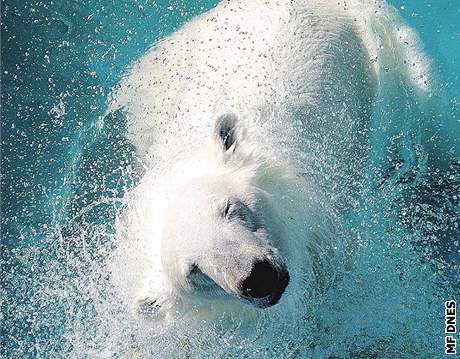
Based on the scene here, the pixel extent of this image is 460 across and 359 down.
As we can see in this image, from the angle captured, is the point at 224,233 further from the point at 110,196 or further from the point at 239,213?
the point at 110,196

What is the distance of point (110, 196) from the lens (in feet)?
A: 15.4

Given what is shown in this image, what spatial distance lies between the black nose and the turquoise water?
115cm

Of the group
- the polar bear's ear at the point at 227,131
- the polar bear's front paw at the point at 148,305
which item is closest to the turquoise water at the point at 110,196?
the polar bear's front paw at the point at 148,305

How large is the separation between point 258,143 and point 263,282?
1017mm

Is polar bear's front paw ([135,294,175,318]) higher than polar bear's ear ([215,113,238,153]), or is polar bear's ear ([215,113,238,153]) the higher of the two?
polar bear's ear ([215,113,238,153])

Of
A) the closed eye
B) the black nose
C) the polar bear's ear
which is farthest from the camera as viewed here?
the polar bear's ear

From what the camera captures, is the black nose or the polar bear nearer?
the black nose

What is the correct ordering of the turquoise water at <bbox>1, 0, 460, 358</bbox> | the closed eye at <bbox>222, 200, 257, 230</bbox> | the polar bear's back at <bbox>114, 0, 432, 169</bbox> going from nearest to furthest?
the closed eye at <bbox>222, 200, 257, 230</bbox>
the polar bear's back at <bbox>114, 0, 432, 169</bbox>
the turquoise water at <bbox>1, 0, 460, 358</bbox>

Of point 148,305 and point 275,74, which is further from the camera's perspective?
point 275,74

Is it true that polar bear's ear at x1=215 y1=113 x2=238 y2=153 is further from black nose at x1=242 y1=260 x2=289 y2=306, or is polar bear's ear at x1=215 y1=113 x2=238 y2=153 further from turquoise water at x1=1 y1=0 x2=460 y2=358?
turquoise water at x1=1 y1=0 x2=460 y2=358

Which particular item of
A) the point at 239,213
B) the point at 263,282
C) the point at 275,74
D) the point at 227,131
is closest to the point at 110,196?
the point at 275,74

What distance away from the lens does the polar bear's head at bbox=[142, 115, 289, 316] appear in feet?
7.12

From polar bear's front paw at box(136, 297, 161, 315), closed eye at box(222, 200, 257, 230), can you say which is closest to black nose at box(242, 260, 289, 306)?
closed eye at box(222, 200, 257, 230)

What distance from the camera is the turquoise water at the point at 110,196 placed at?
354 cm
